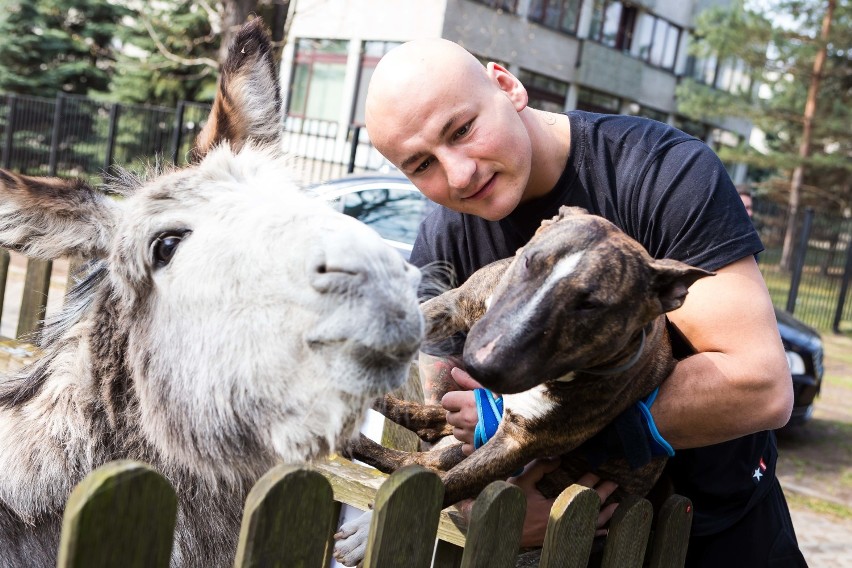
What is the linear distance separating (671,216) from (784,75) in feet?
92.6

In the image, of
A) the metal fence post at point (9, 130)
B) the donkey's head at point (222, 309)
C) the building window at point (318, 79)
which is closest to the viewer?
the donkey's head at point (222, 309)

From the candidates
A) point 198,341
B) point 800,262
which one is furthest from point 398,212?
point 800,262

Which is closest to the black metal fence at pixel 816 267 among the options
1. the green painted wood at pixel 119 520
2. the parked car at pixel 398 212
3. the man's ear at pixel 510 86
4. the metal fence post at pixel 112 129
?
the parked car at pixel 398 212

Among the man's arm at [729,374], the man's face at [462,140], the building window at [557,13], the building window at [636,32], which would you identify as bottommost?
the man's arm at [729,374]

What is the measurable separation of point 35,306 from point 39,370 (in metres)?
2.74

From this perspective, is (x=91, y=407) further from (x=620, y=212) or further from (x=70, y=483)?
(x=620, y=212)

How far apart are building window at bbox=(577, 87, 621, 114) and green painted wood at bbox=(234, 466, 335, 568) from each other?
3231 centimetres

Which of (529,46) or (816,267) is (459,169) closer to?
(816,267)

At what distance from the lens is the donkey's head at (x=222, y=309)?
1.68 m

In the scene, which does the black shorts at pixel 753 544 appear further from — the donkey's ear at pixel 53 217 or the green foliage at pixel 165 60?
the green foliage at pixel 165 60

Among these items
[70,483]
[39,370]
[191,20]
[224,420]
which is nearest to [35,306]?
[39,370]

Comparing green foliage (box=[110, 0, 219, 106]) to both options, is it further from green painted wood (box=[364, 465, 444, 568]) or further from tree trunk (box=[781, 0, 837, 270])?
green painted wood (box=[364, 465, 444, 568])

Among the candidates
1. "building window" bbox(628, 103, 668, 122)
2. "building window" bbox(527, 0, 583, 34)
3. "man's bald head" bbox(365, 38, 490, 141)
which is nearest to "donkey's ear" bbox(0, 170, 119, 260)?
"man's bald head" bbox(365, 38, 490, 141)

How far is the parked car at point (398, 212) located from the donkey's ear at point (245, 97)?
4129 millimetres
